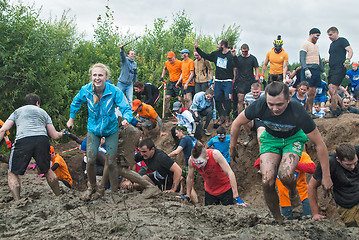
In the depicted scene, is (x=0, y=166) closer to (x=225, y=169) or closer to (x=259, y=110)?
(x=225, y=169)

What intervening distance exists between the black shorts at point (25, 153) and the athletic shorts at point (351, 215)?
4801 millimetres

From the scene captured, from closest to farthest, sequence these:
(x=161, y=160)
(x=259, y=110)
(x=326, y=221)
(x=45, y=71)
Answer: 1. (x=259, y=110)
2. (x=326, y=221)
3. (x=161, y=160)
4. (x=45, y=71)

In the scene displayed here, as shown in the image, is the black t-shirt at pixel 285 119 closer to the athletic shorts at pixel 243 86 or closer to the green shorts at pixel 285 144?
the green shorts at pixel 285 144

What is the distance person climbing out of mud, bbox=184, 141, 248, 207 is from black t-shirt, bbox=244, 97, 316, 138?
185 cm

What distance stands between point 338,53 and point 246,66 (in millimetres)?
2489

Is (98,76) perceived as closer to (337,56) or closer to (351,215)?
(351,215)

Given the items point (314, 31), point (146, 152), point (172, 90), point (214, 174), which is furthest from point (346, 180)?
point (172, 90)

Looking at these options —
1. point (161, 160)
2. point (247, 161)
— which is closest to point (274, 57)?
point (247, 161)

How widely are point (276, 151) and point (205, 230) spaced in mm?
1295

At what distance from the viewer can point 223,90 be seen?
10211 mm

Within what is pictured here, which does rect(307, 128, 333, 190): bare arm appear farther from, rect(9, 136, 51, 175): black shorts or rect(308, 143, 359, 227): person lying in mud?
rect(9, 136, 51, 175): black shorts

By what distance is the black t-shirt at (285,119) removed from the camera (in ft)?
13.1

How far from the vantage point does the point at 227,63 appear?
9.94 metres

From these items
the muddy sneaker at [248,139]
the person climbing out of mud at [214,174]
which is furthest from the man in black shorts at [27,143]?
the muddy sneaker at [248,139]
